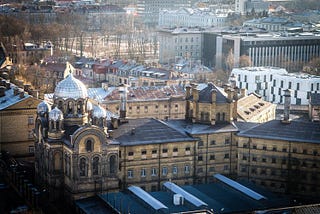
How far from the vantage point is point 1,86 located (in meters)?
90.1

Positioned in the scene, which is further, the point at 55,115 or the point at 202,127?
the point at 202,127

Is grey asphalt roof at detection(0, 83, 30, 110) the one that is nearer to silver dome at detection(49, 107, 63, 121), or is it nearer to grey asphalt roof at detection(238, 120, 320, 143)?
silver dome at detection(49, 107, 63, 121)

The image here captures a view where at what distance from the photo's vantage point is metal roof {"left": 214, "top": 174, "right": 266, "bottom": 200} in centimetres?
6479

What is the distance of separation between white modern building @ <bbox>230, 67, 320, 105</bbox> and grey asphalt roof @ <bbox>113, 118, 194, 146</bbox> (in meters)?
48.0

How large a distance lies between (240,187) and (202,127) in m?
9.84

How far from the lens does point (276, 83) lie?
122 m

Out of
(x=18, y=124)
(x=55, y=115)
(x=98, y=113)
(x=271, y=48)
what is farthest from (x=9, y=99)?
(x=271, y=48)

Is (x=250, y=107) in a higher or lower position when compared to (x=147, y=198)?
higher

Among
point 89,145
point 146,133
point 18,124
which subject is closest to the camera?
point 89,145

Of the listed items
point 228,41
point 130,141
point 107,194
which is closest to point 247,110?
point 130,141

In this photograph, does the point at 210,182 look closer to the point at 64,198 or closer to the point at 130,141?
the point at 130,141

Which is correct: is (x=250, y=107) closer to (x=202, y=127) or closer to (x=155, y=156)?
(x=202, y=127)

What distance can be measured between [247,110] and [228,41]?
6524 cm

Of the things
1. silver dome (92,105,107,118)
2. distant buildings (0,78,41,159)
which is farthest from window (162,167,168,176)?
distant buildings (0,78,41,159)
